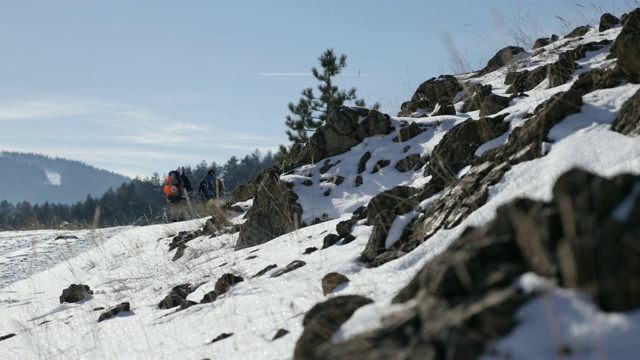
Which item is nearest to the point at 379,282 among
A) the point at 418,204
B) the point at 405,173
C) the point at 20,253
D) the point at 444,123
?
the point at 418,204

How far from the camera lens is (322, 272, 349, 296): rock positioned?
13.9ft

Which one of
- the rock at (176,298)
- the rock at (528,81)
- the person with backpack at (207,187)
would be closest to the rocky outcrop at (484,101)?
the rock at (528,81)

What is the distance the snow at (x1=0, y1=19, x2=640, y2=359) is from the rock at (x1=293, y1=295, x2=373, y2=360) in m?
0.09

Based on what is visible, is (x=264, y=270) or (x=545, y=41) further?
(x=545, y=41)

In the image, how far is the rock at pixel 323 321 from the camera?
278 centimetres

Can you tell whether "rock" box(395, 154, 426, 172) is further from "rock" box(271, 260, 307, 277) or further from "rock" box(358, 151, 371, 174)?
"rock" box(271, 260, 307, 277)

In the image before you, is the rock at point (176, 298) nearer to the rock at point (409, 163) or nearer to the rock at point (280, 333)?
the rock at point (280, 333)

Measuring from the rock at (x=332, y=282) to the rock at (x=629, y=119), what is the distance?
2.09 metres

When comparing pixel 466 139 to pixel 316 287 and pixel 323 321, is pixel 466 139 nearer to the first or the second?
pixel 316 287

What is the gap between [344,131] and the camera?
1002cm

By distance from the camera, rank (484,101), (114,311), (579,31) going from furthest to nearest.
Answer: (579,31), (484,101), (114,311)

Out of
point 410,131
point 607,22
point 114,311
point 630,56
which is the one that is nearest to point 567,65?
point 410,131

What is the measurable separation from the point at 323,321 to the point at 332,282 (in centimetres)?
142

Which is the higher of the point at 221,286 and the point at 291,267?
the point at 291,267
